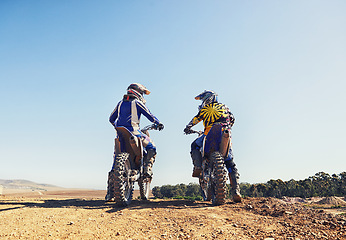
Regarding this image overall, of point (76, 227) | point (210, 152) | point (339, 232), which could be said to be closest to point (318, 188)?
point (210, 152)

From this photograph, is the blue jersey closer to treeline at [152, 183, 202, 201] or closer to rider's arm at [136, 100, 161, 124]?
rider's arm at [136, 100, 161, 124]

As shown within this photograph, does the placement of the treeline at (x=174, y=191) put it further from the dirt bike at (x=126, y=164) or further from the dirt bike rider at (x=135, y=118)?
the dirt bike at (x=126, y=164)

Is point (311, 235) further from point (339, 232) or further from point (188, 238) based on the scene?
point (188, 238)

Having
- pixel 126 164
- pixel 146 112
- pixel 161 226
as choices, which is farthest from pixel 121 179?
pixel 146 112

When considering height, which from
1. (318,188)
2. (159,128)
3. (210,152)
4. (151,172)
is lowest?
(318,188)

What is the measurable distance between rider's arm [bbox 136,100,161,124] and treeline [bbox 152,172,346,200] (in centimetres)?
1382

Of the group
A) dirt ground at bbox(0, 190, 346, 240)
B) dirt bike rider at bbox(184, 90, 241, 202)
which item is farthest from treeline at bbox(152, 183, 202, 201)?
dirt ground at bbox(0, 190, 346, 240)

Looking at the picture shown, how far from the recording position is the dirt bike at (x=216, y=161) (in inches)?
230

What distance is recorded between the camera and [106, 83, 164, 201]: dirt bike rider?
6.92 metres

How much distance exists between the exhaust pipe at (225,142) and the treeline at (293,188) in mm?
14298

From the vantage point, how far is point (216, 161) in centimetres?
608

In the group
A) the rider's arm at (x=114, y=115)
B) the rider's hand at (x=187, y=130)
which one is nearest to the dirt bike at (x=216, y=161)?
the rider's hand at (x=187, y=130)

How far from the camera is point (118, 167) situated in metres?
5.61

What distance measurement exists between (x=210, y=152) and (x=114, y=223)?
158 inches
